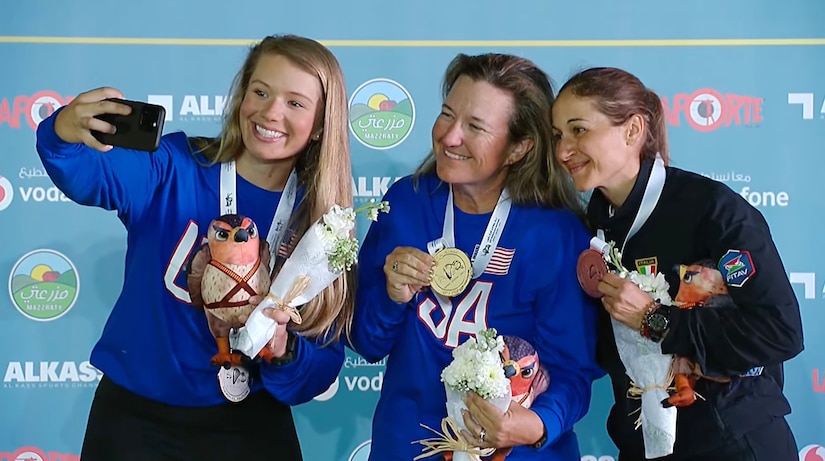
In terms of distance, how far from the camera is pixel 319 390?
204cm

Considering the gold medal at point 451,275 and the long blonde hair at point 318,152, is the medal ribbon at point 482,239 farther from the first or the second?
the long blonde hair at point 318,152

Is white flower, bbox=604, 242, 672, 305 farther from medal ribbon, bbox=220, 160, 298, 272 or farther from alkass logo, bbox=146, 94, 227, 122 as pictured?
alkass logo, bbox=146, 94, 227, 122

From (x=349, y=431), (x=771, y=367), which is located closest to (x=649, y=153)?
(x=771, y=367)

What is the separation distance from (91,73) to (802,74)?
251 centimetres

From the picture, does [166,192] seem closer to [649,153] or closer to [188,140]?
[188,140]

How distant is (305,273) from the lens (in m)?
1.78

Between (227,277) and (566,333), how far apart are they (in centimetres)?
83

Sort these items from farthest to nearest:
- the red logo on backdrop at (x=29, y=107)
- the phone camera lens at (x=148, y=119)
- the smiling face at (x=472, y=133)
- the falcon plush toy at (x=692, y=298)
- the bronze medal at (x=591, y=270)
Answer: the red logo on backdrop at (x=29, y=107) < the smiling face at (x=472, y=133) < the bronze medal at (x=591, y=270) < the falcon plush toy at (x=692, y=298) < the phone camera lens at (x=148, y=119)

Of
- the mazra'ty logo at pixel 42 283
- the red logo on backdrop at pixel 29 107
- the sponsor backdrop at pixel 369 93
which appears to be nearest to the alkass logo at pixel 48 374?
the sponsor backdrop at pixel 369 93

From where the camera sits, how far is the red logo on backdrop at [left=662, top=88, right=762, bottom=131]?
9.13ft

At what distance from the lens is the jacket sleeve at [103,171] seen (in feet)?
5.53

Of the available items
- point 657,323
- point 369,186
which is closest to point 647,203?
point 657,323

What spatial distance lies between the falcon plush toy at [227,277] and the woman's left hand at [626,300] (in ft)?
2.64

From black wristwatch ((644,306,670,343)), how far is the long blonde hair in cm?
74
